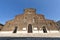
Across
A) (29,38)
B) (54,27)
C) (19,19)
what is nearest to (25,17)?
(19,19)

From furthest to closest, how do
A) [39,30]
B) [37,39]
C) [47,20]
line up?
[47,20], [39,30], [37,39]

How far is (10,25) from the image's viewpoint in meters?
25.2

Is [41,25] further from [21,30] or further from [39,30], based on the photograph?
[21,30]

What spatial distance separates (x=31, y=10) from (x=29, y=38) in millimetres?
13659

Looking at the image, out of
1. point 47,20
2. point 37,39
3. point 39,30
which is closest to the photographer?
point 37,39

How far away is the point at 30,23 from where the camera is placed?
2445 centimetres

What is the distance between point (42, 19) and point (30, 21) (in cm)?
258

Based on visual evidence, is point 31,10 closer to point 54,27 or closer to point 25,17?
point 25,17

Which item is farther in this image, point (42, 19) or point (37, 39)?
point (42, 19)

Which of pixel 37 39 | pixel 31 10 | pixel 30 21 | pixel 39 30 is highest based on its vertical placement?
pixel 31 10

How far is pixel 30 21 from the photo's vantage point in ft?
80.6

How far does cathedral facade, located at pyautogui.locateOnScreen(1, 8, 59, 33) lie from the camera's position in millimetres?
23812

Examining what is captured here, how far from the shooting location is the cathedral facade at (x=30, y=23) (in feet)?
78.1

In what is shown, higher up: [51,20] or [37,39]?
[51,20]
